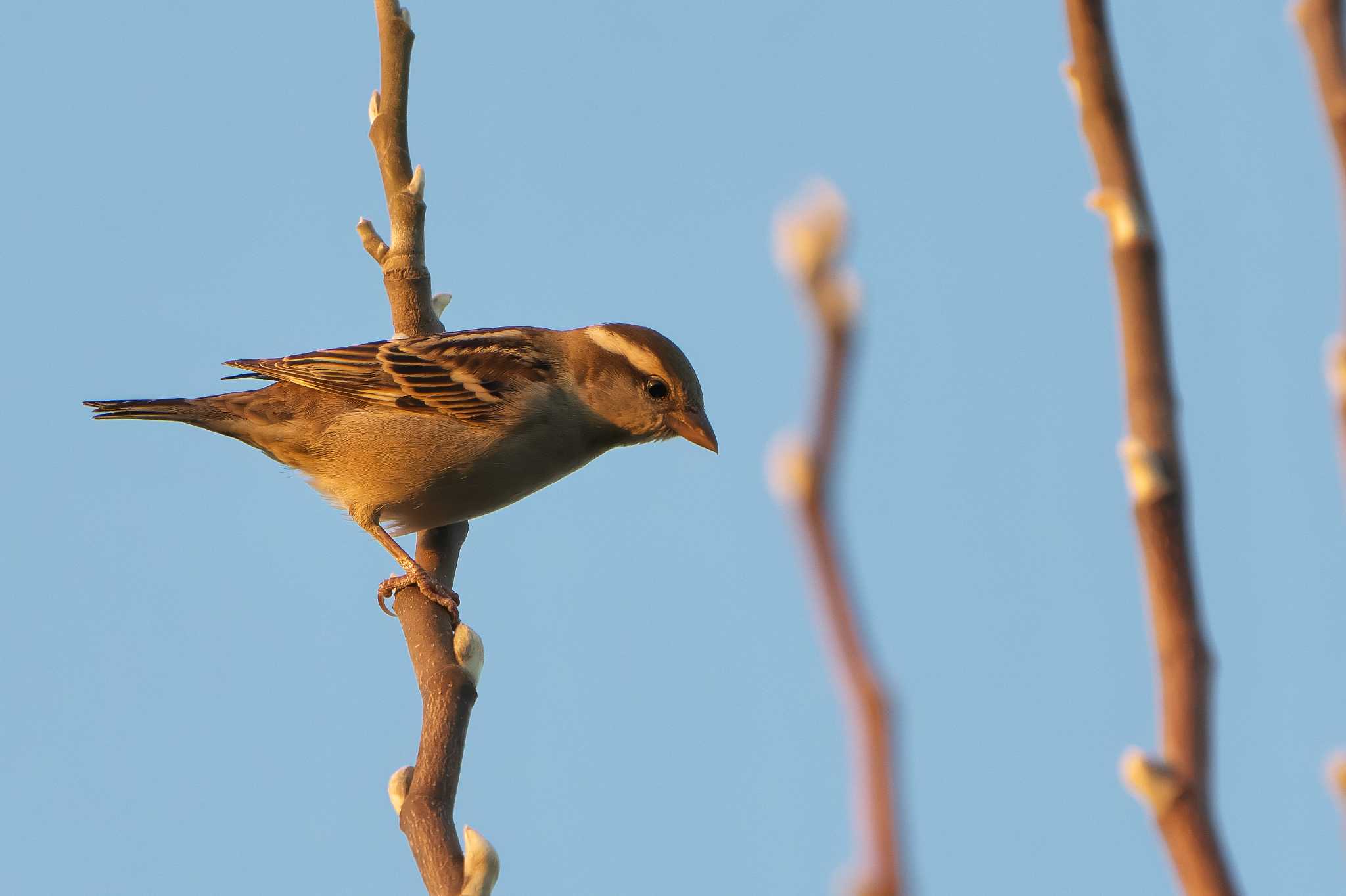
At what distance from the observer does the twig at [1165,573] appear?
1.17 meters

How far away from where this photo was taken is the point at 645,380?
767 centimetres

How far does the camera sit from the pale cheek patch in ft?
25.0

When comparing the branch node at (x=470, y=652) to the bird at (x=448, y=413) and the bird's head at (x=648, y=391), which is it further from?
the bird's head at (x=648, y=391)

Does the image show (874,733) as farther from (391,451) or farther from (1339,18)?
(391,451)

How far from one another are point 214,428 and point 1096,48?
277 inches

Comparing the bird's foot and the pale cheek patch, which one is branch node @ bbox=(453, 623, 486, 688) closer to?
the bird's foot

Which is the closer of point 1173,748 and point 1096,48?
point 1173,748

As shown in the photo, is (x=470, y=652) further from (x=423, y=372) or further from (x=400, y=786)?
(x=423, y=372)

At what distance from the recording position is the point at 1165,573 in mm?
1200

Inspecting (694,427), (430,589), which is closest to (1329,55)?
(430,589)

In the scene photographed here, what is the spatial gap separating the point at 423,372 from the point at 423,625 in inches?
91.1

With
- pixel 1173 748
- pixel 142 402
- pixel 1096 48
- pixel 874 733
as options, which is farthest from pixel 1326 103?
pixel 142 402

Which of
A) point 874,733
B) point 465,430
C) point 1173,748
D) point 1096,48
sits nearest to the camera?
point 874,733

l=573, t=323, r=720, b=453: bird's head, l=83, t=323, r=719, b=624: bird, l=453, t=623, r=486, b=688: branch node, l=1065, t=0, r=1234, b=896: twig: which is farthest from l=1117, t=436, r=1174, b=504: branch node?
l=573, t=323, r=720, b=453: bird's head
